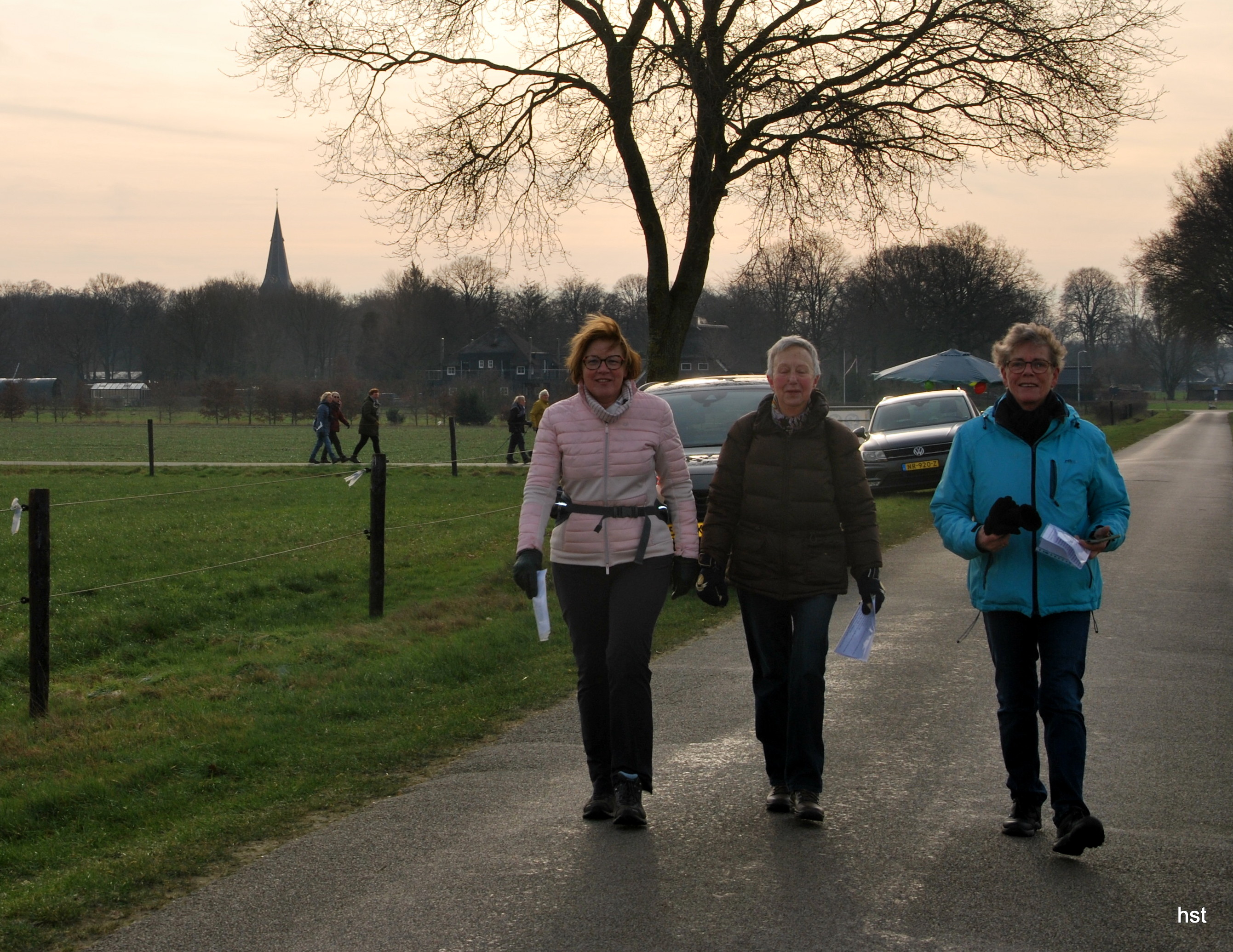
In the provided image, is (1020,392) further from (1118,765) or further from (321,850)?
(321,850)

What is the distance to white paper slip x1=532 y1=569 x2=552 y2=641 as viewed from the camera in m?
5.01

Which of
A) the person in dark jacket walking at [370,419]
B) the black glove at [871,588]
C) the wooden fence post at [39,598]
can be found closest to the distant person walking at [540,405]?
the person in dark jacket walking at [370,419]

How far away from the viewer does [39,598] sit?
7.45 meters

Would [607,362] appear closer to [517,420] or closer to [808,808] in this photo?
[808,808]

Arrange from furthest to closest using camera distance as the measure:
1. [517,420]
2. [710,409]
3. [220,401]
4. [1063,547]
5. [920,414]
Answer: [220,401]
[517,420]
[920,414]
[710,409]
[1063,547]

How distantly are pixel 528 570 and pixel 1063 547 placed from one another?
1.94 metres

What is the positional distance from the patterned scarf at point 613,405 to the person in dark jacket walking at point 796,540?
42 cm

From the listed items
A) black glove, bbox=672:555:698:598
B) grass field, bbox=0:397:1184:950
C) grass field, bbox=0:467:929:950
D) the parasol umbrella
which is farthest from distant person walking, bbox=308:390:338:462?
black glove, bbox=672:555:698:598

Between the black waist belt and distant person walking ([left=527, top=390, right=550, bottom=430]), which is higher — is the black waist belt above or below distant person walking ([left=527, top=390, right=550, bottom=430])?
below

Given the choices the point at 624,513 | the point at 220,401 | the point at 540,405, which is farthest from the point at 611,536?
the point at 220,401

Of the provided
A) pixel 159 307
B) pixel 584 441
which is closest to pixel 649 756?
pixel 584 441

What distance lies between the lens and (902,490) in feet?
69.5

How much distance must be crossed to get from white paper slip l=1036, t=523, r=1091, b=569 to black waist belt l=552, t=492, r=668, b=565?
4.69ft

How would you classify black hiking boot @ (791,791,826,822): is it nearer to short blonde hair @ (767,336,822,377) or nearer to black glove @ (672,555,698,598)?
black glove @ (672,555,698,598)
